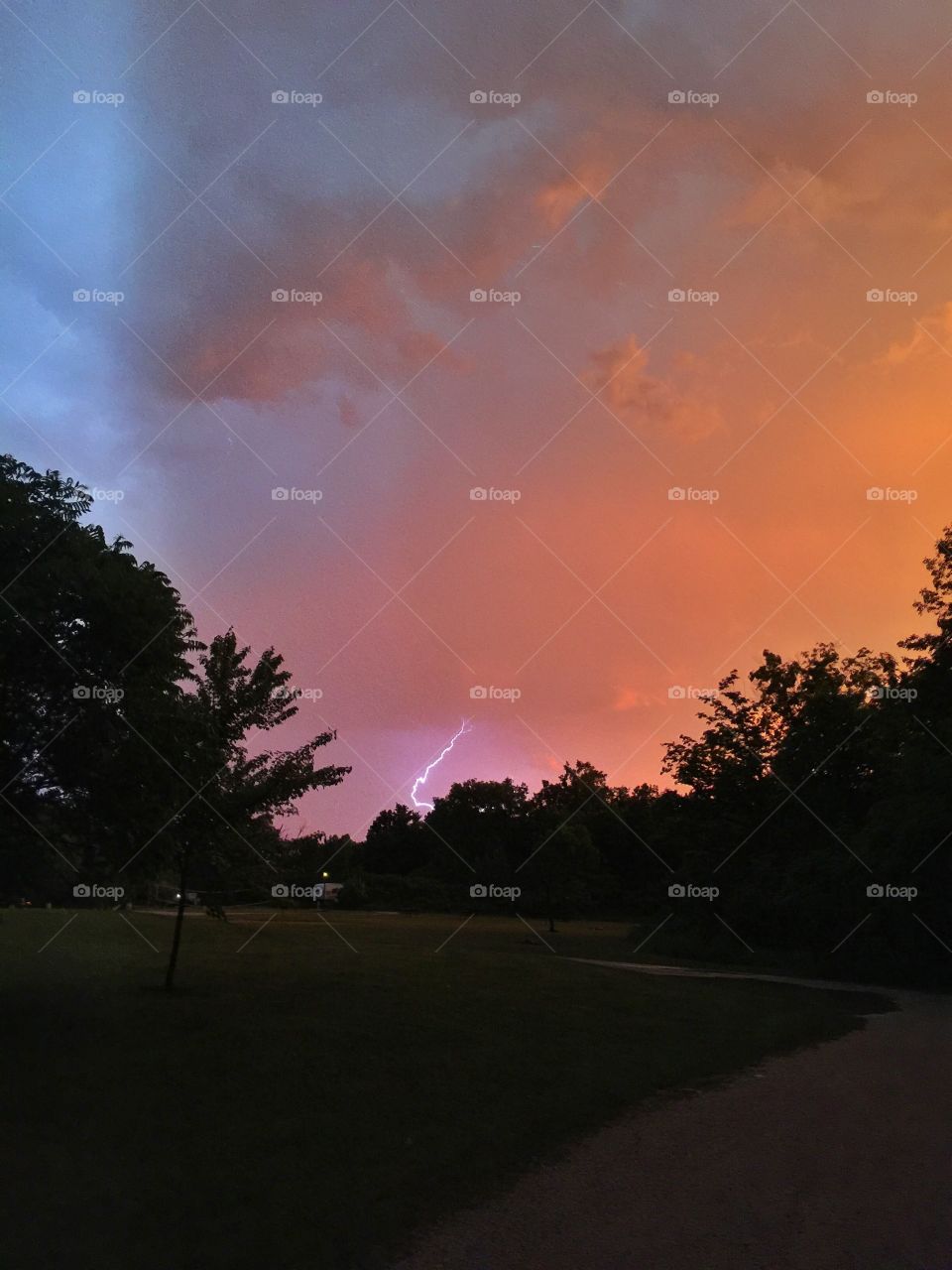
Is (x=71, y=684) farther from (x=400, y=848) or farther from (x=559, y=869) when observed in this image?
(x=400, y=848)

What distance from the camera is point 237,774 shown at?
629 inches

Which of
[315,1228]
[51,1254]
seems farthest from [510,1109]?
[51,1254]

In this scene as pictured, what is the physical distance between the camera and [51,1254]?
198 inches

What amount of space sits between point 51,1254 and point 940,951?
2593 cm

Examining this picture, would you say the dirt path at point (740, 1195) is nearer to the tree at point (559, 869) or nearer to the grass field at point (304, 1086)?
the grass field at point (304, 1086)

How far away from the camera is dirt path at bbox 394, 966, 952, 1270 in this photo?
17.5 ft

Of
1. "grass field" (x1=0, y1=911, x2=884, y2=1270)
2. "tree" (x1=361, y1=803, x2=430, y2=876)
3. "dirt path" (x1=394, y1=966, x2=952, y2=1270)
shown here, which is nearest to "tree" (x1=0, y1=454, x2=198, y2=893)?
"grass field" (x1=0, y1=911, x2=884, y2=1270)

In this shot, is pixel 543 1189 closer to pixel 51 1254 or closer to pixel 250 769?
pixel 51 1254

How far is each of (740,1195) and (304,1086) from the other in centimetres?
439

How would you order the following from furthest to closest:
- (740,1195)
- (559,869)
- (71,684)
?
(559,869) → (71,684) → (740,1195)

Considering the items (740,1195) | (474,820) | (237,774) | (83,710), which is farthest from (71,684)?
(474,820)

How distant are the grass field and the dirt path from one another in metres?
0.43

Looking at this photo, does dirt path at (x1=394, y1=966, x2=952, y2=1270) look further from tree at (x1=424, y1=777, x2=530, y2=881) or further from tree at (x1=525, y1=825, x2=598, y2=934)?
tree at (x1=424, y1=777, x2=530, y2=881)

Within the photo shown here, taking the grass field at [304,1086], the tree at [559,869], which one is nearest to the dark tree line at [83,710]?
the grass field at [304,1086]
